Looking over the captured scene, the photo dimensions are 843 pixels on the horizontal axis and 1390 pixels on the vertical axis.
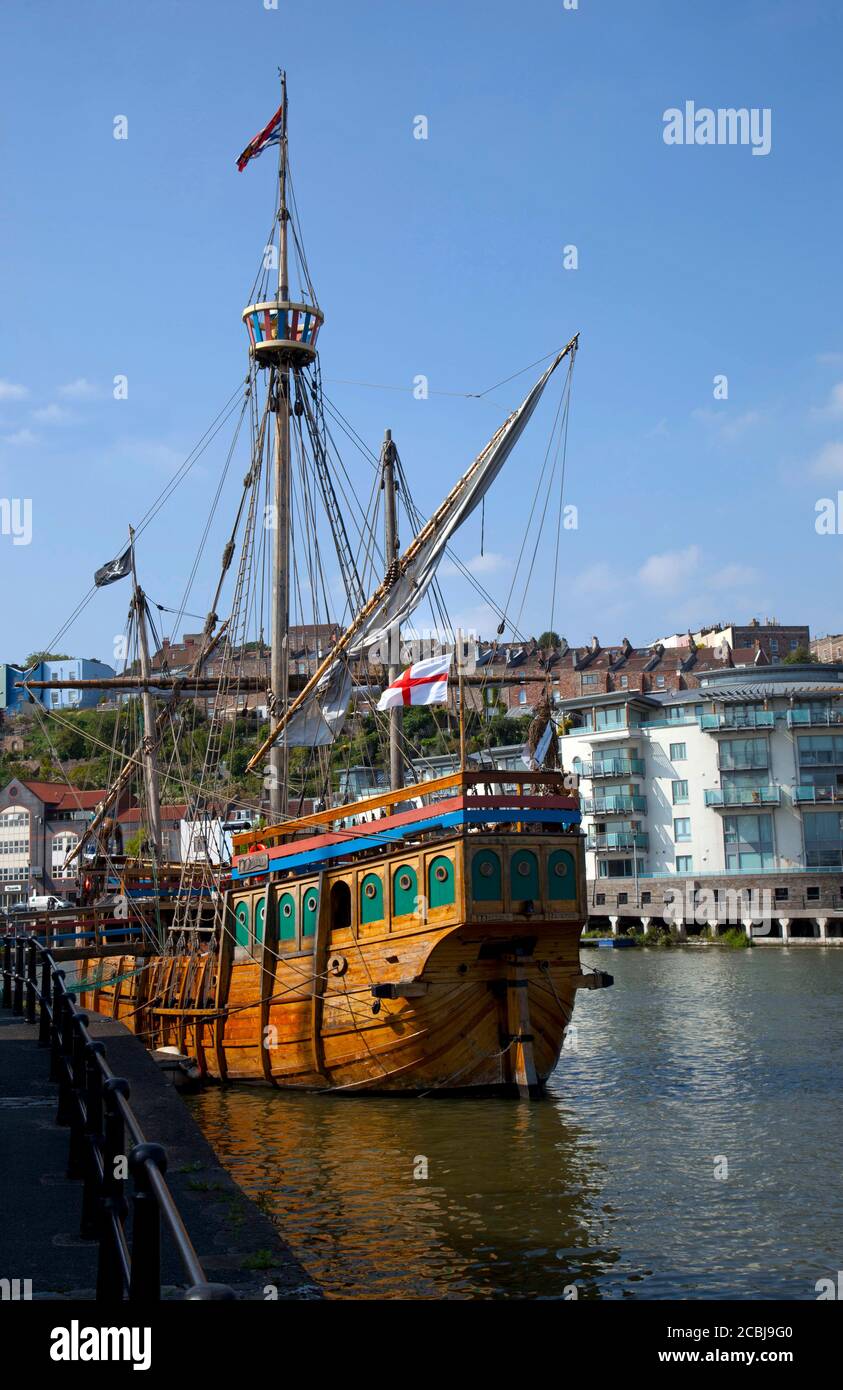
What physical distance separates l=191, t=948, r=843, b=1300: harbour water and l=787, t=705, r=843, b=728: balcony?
52.4 metres

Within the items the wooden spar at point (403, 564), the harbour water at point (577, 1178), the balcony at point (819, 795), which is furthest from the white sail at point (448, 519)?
the balcony at point (819, 795)

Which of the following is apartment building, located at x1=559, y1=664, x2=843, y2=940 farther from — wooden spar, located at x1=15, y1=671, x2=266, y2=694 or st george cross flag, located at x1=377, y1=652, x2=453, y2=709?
st george cross flag, located at x1=377, y1=652, x2=453, y2=709

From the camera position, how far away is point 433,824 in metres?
25.0

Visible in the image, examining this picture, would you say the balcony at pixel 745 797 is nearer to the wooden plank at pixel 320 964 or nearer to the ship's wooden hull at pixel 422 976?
the ship's wooden hull at pixel 422 976

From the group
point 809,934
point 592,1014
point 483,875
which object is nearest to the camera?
point 483,875

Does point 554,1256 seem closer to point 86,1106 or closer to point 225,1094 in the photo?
point 86,1106

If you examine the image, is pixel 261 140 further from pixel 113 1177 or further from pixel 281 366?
pixel 113 1177

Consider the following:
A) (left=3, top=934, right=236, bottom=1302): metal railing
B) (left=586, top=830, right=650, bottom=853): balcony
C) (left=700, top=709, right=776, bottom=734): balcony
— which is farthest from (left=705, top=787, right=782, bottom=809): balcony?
(left=3, top=934, right=236, bottom=1302): metal railing

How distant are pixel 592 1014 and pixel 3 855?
3727 inches

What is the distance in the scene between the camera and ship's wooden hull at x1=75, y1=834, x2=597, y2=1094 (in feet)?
80.8

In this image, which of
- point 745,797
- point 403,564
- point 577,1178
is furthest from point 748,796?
point 577,1178

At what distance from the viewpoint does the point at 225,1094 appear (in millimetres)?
29250

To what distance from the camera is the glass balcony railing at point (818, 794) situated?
83312mm
